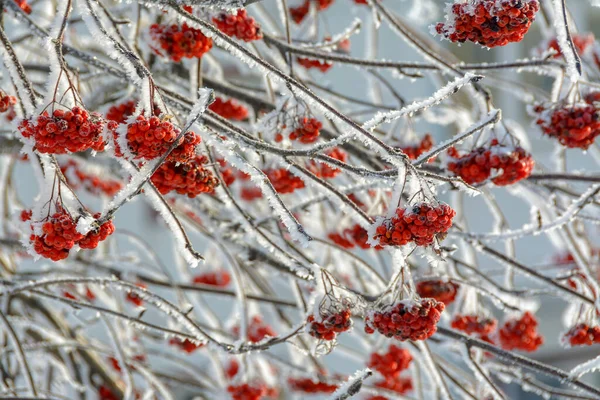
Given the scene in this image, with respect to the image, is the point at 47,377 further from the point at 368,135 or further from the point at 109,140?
the point at 368,135

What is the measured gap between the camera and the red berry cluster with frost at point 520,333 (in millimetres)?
2854

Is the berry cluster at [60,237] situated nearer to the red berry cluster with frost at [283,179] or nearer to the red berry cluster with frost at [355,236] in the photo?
the red berry cluster with frost at [283,179]

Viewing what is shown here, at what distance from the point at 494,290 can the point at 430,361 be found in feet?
1.92

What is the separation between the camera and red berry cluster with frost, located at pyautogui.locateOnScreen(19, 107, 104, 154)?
1.28 metres

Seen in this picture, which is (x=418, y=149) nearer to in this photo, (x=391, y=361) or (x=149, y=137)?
(x=391, y=361)

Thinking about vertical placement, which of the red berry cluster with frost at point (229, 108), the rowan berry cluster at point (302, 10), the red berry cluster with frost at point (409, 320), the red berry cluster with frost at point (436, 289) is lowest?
the red berry cluster with frost at point (409, 320)

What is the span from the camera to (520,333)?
2.85 meters

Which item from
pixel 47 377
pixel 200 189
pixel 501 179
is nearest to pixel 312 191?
pixel 501 179

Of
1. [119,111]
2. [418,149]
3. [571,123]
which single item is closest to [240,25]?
[119,111]

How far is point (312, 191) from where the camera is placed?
2.80 meters

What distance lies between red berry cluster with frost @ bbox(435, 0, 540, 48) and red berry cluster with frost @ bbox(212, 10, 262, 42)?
67 centimetres

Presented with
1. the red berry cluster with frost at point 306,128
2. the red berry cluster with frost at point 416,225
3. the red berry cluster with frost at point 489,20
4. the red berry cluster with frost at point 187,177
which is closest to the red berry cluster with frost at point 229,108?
the red berry cluster with frost at point 306,128

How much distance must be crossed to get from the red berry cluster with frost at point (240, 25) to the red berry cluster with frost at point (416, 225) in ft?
2.77

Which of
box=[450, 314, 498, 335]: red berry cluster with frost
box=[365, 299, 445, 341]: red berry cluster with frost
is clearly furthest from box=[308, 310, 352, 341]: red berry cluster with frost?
box=[450, 314, 498, 335]: red berry cluster with frost
